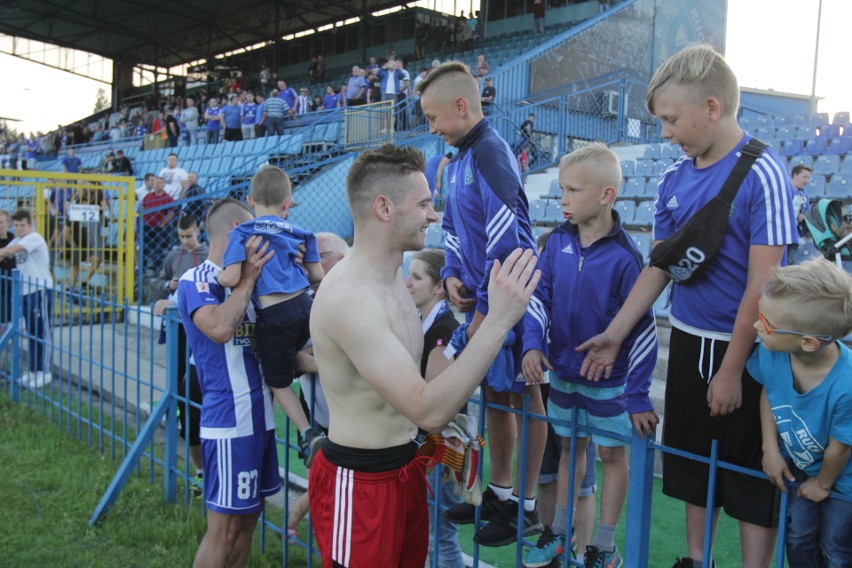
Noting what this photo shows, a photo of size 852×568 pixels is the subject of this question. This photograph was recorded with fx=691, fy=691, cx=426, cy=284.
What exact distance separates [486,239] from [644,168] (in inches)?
337

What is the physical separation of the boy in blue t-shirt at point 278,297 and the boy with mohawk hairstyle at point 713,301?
1358mm

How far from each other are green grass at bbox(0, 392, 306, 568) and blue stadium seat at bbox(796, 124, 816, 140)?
1101 cm

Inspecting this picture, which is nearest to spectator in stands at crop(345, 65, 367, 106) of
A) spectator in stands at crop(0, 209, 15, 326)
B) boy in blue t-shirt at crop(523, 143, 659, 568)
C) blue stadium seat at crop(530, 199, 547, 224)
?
blue stadium seat at crop(530, 199, 547, 224)

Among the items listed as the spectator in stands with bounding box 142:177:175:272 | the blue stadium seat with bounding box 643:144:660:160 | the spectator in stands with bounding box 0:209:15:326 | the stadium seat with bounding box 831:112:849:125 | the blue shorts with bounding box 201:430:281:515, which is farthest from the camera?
the stadium seat with bounding box 831:112:849:125

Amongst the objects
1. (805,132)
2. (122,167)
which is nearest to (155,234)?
(122,167)

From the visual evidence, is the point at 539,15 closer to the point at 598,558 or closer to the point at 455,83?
the point at 455,83

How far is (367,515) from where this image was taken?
203 centimetres

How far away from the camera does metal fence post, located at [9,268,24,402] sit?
6.07m

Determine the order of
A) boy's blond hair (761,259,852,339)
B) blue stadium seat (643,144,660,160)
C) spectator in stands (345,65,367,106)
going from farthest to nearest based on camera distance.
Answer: spectator in stands (345,65,367,106)
blue stadium seat (643,144,660,160)
boy's blond hair (761,259,852,339)

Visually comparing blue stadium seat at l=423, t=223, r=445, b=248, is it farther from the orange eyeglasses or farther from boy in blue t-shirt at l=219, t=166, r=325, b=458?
the orange eyeglasses

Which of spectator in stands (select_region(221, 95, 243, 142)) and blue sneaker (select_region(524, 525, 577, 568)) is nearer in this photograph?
blue sneaker (select_region(524, 525, 577, 568))

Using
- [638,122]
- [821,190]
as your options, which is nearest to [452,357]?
[821,190]

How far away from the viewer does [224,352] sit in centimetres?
306

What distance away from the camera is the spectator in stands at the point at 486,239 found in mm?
2553
